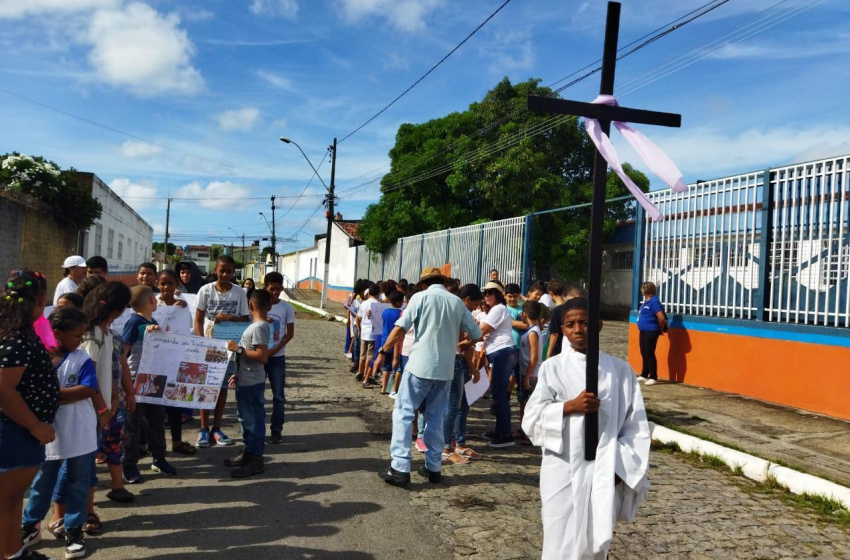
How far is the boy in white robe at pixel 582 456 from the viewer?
9.48 feet

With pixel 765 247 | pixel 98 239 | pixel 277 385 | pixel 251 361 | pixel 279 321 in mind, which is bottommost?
pixel 277 385

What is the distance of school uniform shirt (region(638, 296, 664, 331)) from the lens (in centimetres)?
1049

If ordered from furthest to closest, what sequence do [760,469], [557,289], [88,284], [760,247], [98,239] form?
[98,239] → [760,247] → [557,289] → [760,469] → [88,284]

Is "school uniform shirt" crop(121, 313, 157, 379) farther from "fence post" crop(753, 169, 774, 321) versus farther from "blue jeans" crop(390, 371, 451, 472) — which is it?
"fence post" crop(753, 169, 774, 321)

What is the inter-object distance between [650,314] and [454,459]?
5.66 metres

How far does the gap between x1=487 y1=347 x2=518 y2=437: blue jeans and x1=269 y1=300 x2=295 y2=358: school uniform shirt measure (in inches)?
83.3

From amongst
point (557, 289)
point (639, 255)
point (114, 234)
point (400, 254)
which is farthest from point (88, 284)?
point (114, 234)

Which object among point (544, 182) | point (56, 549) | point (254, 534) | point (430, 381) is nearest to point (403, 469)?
point (430, 381)

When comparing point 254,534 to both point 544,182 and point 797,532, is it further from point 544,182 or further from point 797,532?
point 544,182

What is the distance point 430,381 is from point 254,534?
193 cm

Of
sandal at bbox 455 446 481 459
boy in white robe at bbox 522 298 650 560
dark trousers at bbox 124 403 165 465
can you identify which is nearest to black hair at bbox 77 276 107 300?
dark trousers at bbox 124 403 165 465

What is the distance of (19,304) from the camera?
321 centimetres

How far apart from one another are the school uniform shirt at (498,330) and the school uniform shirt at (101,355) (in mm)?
3675

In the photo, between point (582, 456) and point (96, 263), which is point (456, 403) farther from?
point (96, 263)
